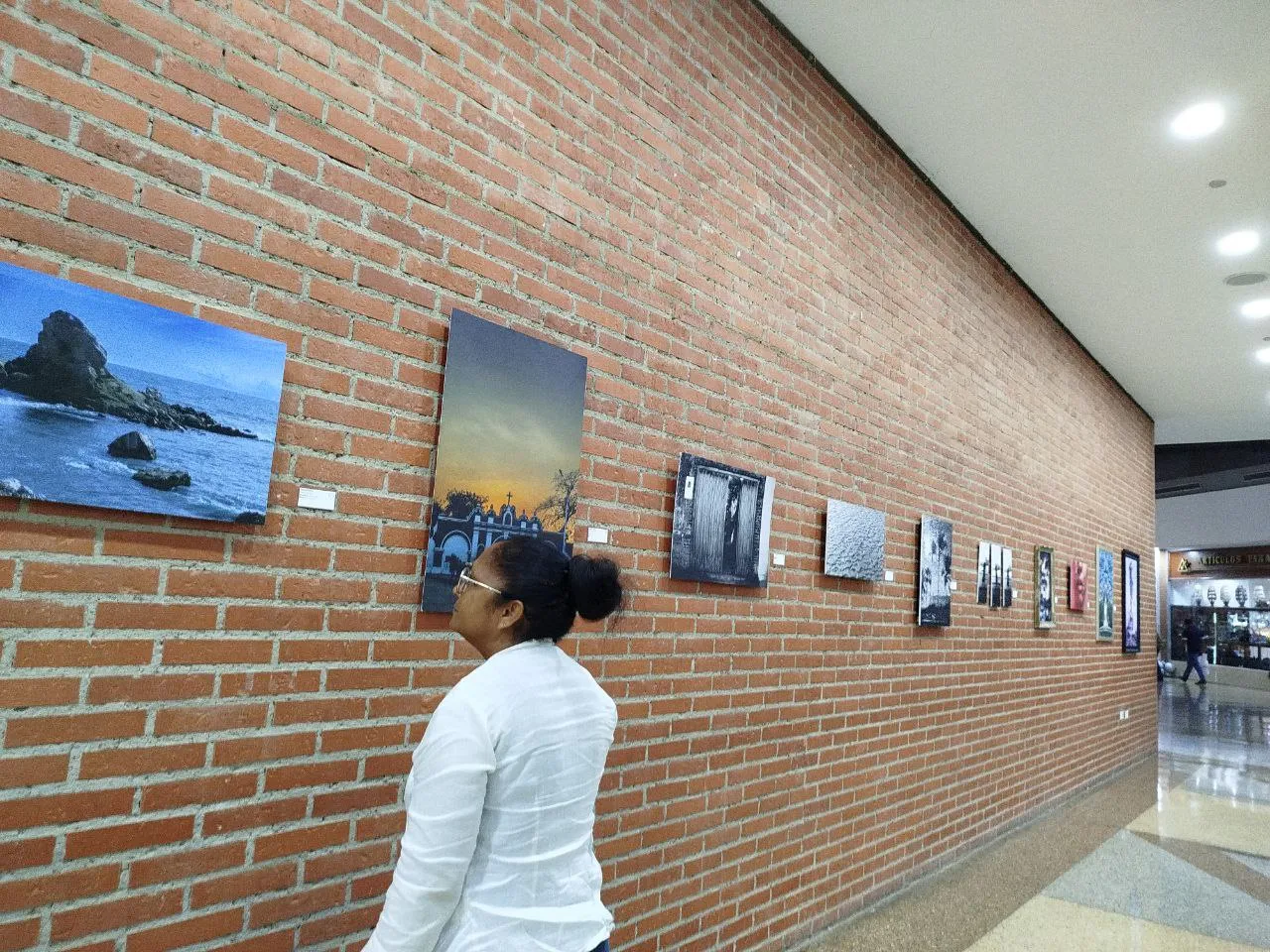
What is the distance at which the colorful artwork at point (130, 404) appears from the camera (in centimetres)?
152

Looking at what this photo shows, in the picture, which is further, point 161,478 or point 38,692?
point 161,478

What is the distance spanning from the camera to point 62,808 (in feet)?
5.14

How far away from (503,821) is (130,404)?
1.16 m

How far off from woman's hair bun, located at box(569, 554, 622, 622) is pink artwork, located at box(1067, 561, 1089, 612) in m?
6.61

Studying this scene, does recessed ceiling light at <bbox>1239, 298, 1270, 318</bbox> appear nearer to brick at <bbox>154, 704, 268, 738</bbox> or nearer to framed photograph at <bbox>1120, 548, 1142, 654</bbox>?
framed photograph at <bbox>1120, 548, 1142, 654</bbox>

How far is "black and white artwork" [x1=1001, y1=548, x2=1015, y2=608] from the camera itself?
565 cm

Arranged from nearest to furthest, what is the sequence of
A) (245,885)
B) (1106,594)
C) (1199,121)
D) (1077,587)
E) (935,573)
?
(245,885) → (1199,121) → (935,573) → (1077,587) → (1106,594)

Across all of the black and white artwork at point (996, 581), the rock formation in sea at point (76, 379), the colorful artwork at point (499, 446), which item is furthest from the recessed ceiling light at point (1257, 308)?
the rock formation in sea at point (76, 379)

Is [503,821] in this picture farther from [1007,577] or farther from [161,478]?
[1007,577]

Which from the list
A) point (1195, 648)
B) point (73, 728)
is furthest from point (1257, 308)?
point (1195, 648)

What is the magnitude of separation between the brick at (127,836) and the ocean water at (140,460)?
647 mm

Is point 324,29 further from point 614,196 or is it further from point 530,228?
point 614,196

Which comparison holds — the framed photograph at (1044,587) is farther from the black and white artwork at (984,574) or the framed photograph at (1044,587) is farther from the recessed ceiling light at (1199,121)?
the recessed ceiling light at (1199,121)

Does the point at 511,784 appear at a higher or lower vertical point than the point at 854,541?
lower
